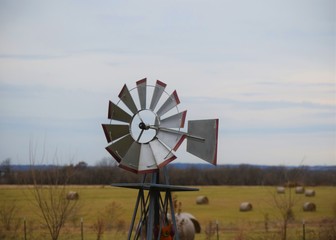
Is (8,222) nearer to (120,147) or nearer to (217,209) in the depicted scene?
(120,147)

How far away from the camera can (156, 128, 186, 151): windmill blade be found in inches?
408

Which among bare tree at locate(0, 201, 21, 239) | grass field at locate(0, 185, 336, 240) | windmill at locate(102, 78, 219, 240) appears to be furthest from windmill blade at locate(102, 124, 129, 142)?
bare tree at locate(0, 201, 21, 239)

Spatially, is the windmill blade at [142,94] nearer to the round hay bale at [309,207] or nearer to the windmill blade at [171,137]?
the windmill blade at [171,137]

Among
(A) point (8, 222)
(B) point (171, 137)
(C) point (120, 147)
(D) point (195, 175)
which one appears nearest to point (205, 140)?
(B) point (171, 137)

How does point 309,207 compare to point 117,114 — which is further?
point 309,207

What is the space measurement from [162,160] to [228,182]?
40056 millimetres

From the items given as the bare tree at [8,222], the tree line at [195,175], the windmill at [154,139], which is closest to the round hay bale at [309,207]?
the tree line at [195,175]

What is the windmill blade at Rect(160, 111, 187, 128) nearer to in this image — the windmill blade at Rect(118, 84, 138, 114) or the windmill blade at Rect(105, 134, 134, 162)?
the windmill blade at Rect(118, 84, 138, 114)

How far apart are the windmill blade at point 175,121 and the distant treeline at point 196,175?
7091 millimetres

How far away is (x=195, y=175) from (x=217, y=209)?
13909mm

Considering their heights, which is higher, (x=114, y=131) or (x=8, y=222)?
(x=114, y=131)

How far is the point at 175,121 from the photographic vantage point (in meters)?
10.6

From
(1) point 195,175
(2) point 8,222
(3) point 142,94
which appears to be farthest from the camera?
(1) point 195,175

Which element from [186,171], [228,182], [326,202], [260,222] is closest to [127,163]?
[260,222]
